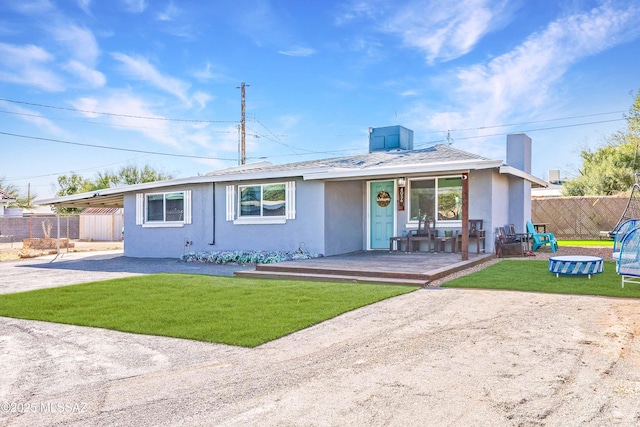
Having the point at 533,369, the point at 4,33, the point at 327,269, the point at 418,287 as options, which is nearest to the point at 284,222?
the point at 327,269

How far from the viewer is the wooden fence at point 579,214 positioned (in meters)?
19.3

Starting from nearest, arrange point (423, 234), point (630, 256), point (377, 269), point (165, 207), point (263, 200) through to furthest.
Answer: point (630, 256) < point (377, 269) < point (423, 234) < point (263, 200) < point (165, 207)

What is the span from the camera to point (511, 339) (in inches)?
183

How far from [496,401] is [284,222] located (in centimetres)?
1004

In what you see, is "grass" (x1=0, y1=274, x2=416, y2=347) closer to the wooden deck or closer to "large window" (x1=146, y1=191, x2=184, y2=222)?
the wooden deck

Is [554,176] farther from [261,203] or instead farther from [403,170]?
[261,203]

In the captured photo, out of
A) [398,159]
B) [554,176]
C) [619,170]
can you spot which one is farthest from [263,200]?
[554,176]

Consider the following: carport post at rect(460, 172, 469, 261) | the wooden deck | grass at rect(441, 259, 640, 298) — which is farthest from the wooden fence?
carport post at rect(460, 172, 469, 261)

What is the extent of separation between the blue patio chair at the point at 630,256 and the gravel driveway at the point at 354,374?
171 cm

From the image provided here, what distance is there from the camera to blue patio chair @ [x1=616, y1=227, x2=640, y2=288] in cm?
703

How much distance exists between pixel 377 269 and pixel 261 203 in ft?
17.9

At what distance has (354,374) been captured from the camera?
12.4 ft

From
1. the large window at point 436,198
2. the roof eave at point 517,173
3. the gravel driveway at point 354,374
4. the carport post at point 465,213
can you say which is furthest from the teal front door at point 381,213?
the gravel driveway at point 354,374

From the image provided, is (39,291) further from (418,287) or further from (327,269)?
(418,287)
